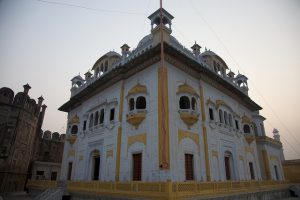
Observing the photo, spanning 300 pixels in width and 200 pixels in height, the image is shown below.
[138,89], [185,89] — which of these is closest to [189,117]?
[185,89]

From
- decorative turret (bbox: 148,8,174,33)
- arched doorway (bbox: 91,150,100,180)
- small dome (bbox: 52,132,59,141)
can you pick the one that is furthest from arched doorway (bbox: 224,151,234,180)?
small dome (bbox: 52,132,59,141)

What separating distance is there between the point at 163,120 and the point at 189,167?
375cm

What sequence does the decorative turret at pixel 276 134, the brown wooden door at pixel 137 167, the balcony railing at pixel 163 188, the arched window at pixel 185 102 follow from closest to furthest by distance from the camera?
the balcony railing at pixel 163 188, the brown wooden door at pixel 137 167, the arched window at pixel 185 102, the decorative turret at pixel 276 134

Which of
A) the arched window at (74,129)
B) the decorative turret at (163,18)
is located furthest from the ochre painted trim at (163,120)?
the arched window at (74,129)

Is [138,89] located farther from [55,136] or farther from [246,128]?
[55,136]

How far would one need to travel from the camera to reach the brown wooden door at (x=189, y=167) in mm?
13266

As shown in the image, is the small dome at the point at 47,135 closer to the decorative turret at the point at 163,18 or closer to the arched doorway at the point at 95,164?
the arched doorway at the point at 95,164

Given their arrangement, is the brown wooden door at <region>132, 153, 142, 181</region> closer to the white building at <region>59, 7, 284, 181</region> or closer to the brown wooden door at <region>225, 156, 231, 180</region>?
the white building at <region>59, 7, 284, 181</region>

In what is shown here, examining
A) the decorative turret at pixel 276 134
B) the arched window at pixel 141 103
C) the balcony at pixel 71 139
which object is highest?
the decorative turret at pixel 276 134

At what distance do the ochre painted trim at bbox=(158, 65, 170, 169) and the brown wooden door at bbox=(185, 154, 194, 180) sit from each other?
2169 mm

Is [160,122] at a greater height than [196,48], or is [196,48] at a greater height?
[196,48]

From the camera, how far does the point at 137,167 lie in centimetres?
1362

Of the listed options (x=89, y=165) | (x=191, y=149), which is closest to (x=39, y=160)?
(x=89, y=165)

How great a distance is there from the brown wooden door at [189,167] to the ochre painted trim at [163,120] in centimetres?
217
